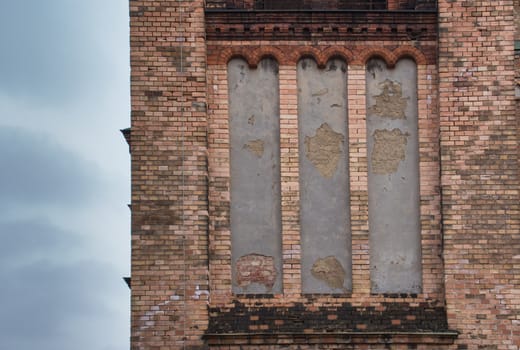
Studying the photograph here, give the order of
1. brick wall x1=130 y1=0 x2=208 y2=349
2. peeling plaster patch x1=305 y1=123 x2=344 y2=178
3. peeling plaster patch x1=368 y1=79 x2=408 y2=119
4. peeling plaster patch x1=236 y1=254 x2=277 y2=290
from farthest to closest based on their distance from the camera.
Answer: peeling plaster patch x1=368 y1=79 x2=408 y2=119 < peeling plaster patch x1=305 y1=123 x2=344 y2=178 < peeling plaster patch x1=236 y1=254 x2=277 y2=290 < brick wall x1=130 y1=0 x2=208 y2=349

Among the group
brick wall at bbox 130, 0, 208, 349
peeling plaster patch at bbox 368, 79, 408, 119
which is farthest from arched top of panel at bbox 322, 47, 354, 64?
brick wall at bbox 130, 0, 208, 349

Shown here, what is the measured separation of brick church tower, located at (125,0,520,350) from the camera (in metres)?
16.0

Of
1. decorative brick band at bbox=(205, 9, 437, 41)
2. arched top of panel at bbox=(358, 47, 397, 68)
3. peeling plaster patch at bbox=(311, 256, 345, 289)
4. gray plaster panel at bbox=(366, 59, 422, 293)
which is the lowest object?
peeling plaster patch at bbox=(311, 256, 345, 289)

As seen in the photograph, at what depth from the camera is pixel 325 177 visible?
653 inches

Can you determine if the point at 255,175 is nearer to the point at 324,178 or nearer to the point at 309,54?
the point at 324,178

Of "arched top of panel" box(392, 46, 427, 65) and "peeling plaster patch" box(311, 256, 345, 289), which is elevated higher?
"arched top of panel" box(392, 46, 427, 65)

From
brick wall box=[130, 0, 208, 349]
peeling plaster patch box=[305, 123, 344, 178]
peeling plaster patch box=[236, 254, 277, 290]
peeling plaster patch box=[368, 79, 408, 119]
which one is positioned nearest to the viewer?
brick wall box=[130, 0, 208, 349]

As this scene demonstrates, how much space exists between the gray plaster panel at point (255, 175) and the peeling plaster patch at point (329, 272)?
0.49 metres

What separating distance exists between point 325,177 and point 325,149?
15.1 inches

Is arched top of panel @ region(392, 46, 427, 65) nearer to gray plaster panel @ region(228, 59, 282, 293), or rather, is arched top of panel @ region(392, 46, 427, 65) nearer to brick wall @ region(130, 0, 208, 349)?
gray plaster panel @ region(228, 59, 282, 293)

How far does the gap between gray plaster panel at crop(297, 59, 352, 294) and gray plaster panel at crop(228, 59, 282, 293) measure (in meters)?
0.36

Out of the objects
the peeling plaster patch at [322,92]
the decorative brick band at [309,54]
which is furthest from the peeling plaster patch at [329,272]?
the decorative brick band at [309,54]

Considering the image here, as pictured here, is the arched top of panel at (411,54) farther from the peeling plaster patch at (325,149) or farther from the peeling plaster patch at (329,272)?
the peeling plaster patch at (329,272)

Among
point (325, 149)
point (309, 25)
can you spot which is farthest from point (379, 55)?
point (325, 149)
